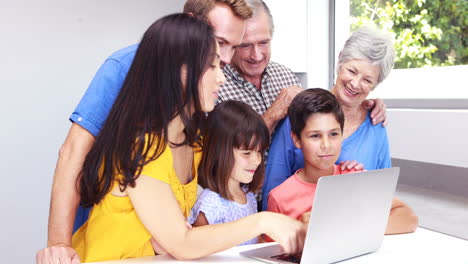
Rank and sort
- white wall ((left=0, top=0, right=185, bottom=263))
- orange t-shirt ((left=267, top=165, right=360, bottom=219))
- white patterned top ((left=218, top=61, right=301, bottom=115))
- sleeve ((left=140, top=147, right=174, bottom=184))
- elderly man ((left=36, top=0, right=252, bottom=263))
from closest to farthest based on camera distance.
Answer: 1. sleeve ((left=140, top=147, right=174, bottom=184))
2. elderly man ((left=36, top=0, right=252, bottom=263))
3. orange t-shirt ((left=267, top=165, right=360, bottom=219))
4. white patterned top ((left=218, top=61, right=301, bottom=115))
5. white wall ((left=0, top=0, right=185, bottom=263))

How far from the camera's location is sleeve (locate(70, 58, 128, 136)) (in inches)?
61.9

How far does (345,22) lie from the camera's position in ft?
9.80

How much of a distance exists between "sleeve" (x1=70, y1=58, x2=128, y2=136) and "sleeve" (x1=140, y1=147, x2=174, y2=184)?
325mm

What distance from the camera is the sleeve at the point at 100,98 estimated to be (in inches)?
61.9

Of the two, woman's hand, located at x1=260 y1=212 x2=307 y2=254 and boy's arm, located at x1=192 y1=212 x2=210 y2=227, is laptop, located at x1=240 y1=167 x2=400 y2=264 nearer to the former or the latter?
woman's hand, located at x1=260 y1=212 x2=307 y2=254

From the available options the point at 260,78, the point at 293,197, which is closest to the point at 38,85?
the point at 260,78

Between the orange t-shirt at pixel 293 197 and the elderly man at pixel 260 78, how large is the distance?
0.88 feet

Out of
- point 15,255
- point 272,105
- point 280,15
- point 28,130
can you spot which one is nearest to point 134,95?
point 272,105

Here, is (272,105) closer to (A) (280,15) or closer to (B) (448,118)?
(B) (448,118)

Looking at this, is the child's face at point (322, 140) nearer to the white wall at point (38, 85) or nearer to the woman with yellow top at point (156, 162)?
the woman with yellow top at point (156, 162)

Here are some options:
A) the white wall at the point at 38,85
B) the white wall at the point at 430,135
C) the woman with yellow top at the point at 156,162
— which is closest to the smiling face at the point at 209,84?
the woman with yellow top at the point at 156,162

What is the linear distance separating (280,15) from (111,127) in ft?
5.76

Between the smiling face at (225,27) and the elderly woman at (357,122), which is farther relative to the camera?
the elderly woman at (357,122)

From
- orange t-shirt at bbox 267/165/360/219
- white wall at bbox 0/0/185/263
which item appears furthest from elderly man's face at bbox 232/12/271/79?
white wall at bbox 0/0/185/263
